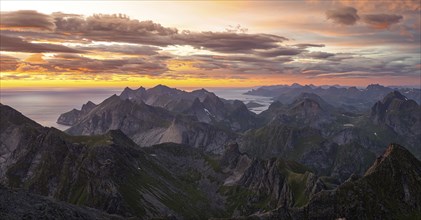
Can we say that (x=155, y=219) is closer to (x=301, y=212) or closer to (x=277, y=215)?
(x=277, y=215)

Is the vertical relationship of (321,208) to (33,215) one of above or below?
below

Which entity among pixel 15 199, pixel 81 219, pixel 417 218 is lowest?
pixel 417 218

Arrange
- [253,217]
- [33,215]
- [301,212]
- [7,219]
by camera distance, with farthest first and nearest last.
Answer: [301,212], [253,217], [33,215], [7,219]

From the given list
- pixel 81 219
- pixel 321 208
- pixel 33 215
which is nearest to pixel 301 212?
pixel 321 208

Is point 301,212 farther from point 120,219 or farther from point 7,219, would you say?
point 7,219

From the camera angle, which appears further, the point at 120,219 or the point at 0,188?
the point at 120,219

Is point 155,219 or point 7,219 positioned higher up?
point 7,219

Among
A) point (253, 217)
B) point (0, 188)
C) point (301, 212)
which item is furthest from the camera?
point (301, 212)

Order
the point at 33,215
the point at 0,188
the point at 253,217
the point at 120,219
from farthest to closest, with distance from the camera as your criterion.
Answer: the point at 253,217
the point at 120,219
the point at 0,188
the point at 33,215

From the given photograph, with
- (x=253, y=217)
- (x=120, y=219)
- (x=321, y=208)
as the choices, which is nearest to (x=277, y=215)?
(x=253, y=217)
